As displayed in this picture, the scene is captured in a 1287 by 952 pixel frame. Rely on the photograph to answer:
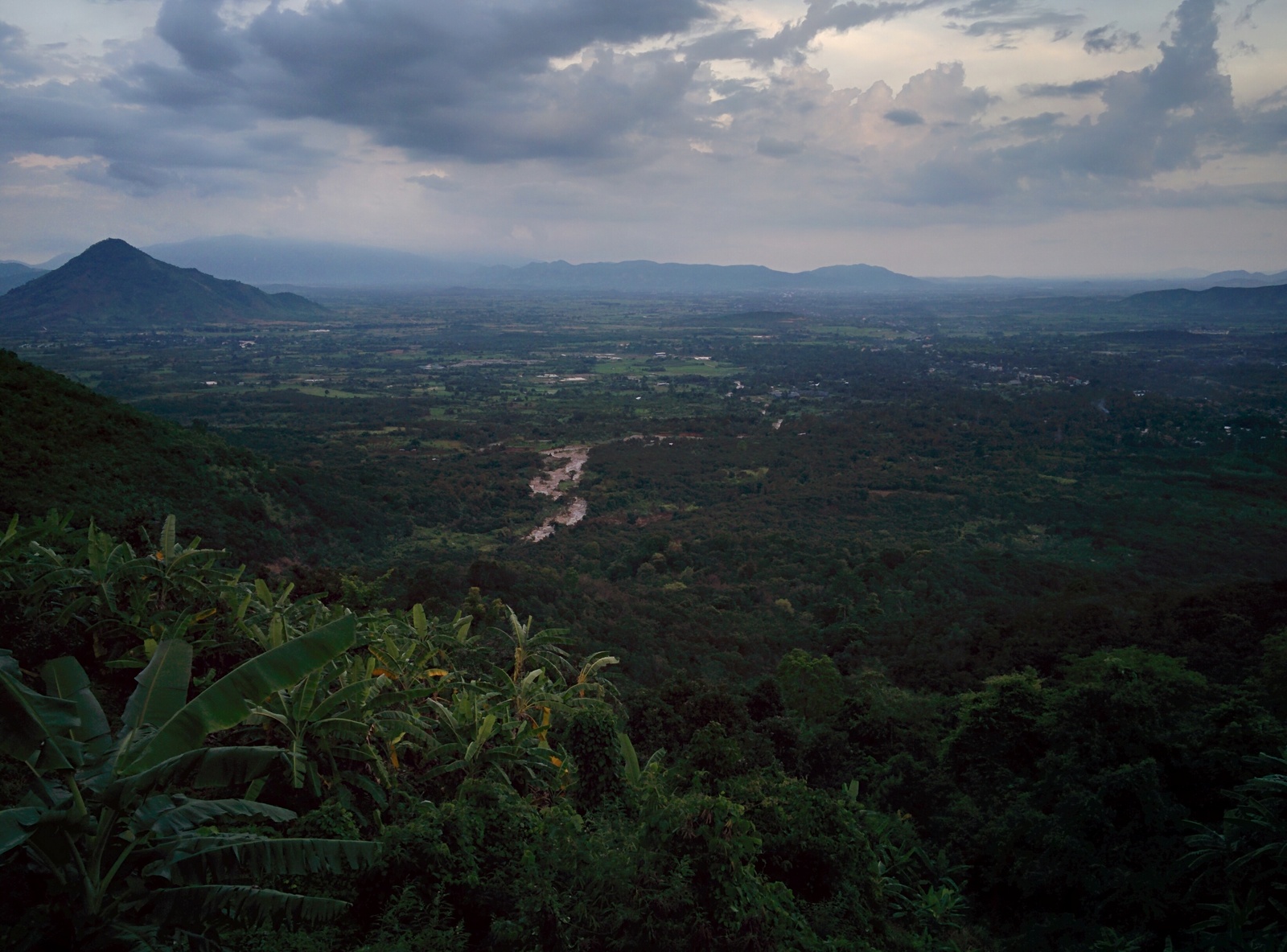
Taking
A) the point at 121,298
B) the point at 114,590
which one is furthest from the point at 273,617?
the point at 121,298

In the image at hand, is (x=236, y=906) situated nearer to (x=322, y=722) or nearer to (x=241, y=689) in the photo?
(x=241, y=689)

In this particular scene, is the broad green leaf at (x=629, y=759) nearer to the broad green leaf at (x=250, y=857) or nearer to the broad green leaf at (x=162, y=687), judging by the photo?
the broad green leaf at (x=250, y=857)

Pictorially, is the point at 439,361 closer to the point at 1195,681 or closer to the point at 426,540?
the point at 426,540

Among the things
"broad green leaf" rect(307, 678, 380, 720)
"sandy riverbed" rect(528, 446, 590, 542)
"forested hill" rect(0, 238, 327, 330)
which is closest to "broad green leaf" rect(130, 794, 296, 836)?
"broad green leaf" rect(307, 678, 380, 720)

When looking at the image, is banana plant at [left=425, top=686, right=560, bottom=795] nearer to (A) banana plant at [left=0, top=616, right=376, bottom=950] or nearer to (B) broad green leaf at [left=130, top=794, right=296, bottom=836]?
(A) banana plant at [left=0, top=616, right=376, bottom=950]

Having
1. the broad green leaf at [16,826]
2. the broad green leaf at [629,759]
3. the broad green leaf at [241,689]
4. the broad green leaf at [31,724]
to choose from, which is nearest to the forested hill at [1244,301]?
the broad green leaf at [629,759]

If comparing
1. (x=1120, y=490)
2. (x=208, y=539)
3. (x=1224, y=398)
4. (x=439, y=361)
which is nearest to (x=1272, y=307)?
(x=1224, y=398)
